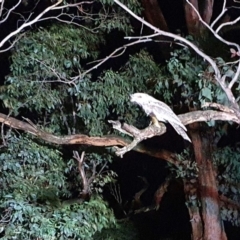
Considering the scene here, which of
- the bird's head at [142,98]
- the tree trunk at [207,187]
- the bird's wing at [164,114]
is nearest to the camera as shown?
the bird's wing at [164,114]

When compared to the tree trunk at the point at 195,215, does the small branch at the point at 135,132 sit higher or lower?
higher

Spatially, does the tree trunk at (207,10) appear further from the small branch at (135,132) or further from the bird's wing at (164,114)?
the small branch at (135,132)

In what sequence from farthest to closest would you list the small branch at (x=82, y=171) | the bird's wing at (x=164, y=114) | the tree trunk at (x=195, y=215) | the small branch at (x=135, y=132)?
the tree trunk at (x=195, y=215), the small branch at (x=82, y=171), the bird's wing at (x=164, y=114), the small branch at (x=135, y=132)

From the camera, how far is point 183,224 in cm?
932

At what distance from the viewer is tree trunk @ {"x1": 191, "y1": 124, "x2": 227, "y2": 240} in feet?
20.4

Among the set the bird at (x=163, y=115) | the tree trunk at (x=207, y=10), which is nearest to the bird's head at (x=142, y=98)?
the bird at (x=163, y=115)

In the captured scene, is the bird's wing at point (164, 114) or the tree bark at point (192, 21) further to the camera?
the tree bark at point (192, 21)

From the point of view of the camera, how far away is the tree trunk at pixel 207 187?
20.4 feet

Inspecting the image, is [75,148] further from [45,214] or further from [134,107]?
[45,214]

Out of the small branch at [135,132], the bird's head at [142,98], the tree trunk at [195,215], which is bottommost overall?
the tree trunk at [195,215]

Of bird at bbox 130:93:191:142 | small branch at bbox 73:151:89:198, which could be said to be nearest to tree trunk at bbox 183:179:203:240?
small branch at bbox 73:151:89:198

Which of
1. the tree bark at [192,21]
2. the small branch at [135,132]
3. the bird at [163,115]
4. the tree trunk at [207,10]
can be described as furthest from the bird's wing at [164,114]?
the tree trunk at [207,10]

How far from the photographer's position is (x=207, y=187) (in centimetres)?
620

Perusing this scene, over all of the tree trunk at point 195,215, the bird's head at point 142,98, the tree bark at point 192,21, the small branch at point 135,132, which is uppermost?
the tree bark at point 192,21
